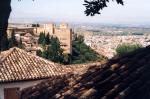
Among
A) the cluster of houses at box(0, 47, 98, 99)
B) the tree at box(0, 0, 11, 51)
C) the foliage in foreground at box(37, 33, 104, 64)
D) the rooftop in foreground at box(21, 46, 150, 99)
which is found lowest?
the foliage in foreground at box(37, 33, 104, 64)

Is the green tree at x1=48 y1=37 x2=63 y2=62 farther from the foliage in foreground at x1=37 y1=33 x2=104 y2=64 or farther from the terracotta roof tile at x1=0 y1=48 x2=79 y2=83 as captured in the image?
the terracotta roof tile at x1=0 y1=48 x2=79 y2=83

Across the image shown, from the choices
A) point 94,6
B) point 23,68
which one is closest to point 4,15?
point 94,6

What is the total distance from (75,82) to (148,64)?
2.10 meters

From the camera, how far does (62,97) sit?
27.2 ft

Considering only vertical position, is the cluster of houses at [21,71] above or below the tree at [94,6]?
below

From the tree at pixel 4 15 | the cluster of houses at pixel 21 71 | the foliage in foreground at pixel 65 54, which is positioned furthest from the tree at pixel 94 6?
the foliage in foreground at pixel 65 54

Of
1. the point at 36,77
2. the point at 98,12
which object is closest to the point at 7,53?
the point at 36,77

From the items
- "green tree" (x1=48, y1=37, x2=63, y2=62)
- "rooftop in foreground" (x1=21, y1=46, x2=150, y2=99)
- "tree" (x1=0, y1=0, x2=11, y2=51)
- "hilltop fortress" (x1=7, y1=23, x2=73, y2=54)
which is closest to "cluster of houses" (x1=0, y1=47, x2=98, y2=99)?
"rooftop in foreground" (x1=21, y1=46, x2=150, y2=99)

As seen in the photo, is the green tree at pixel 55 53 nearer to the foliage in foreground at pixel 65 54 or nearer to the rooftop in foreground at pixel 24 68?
the foliage in foreground at pixel 65 54

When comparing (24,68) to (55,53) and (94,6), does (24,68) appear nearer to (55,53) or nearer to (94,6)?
(94,6)

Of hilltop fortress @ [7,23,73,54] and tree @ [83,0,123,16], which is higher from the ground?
tree @ [83,0,123,16]

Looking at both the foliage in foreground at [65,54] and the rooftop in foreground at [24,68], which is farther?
the foliage in foreground at [65,54]

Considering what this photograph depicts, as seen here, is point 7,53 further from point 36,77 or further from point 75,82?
point 75,82

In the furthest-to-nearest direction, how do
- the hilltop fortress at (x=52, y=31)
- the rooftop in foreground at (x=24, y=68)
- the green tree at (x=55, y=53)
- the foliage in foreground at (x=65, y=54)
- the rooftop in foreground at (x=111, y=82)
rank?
the hilltop fortress at (x=52, y=31) → the foliage in foreground at (x=65, y=54) → the green tree at (x=55, y=53) → the rooftop in foreground at (x=24, y=68) → the rooftop in foreground at (x=111, y=82)
